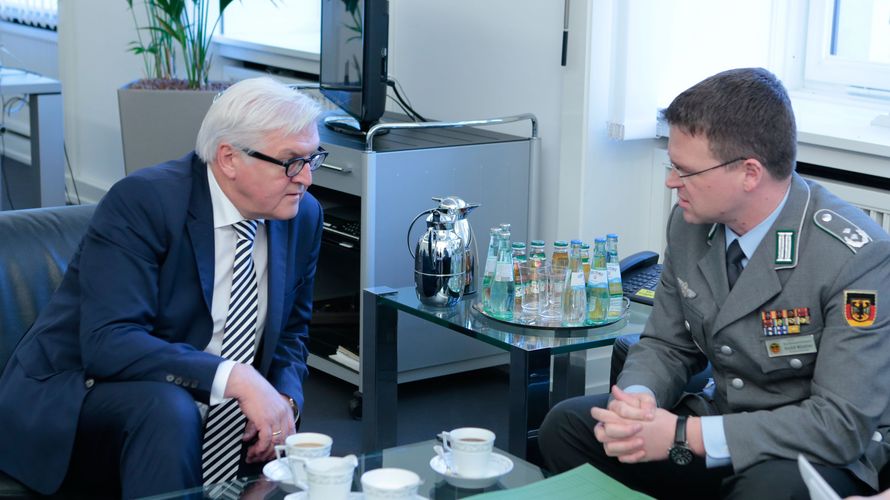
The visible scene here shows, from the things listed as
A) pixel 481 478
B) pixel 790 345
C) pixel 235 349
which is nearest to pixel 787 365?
pixel 790 345

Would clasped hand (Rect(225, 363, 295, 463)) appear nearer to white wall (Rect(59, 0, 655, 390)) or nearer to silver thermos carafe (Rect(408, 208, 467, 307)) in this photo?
silver thermos carafe (Rect(408, 208, 467, 307))

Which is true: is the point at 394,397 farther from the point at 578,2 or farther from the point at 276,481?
the point at 578,2

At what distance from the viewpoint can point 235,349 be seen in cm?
218

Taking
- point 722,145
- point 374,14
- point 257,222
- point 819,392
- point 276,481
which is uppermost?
point 374,14

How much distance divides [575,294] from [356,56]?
143 centimetres

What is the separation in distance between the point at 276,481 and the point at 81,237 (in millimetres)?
823

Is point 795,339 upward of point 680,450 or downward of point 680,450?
upward

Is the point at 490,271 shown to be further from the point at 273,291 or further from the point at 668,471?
the point at 668,471

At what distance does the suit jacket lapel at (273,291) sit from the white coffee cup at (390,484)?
61 centimetres

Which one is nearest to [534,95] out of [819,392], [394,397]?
[394,397]

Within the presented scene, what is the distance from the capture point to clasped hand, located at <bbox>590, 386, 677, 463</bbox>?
187 cm

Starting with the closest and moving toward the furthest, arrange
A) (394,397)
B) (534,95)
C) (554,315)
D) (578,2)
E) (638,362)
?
(638,362) < (554,315) < (394,397) < (578,2) < (534,95)

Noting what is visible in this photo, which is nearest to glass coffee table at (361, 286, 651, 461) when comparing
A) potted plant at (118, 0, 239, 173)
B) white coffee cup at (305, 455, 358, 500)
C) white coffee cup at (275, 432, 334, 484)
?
white coffee cup at (275, 432, 334, 484)

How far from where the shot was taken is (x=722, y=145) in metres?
1.88
